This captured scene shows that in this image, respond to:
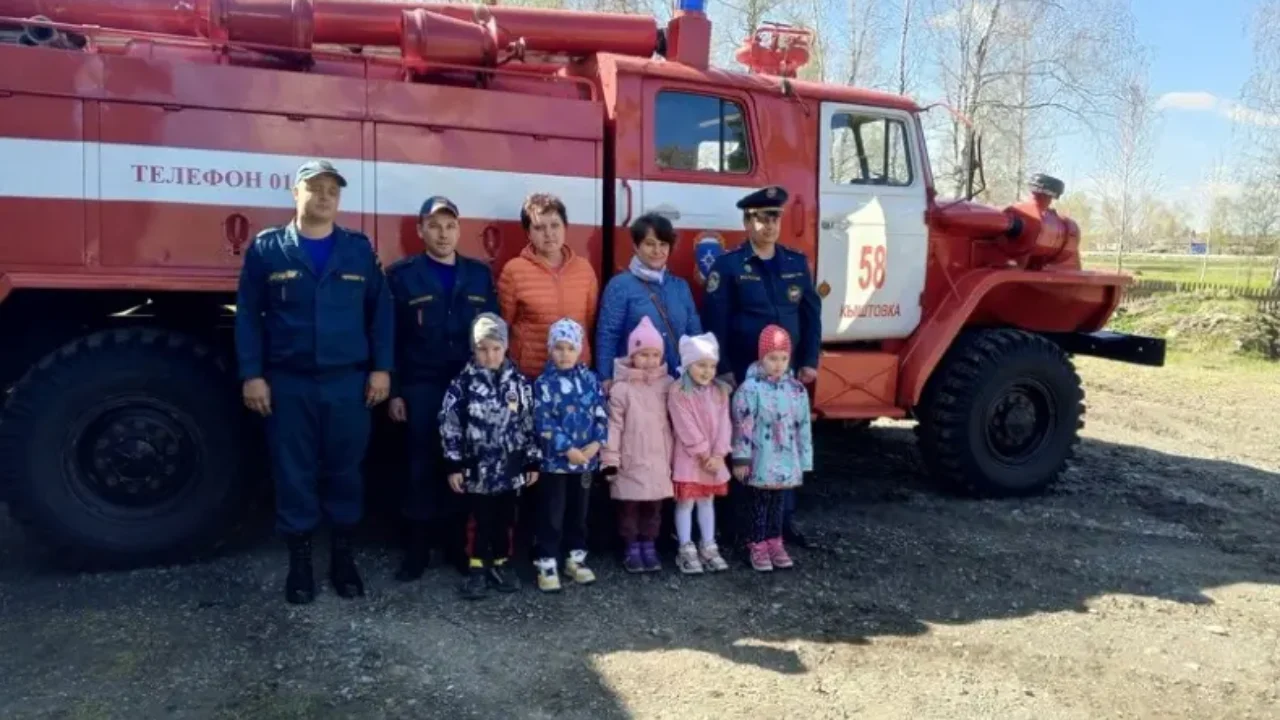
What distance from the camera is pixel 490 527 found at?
15.9 ft

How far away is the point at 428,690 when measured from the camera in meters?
3.81

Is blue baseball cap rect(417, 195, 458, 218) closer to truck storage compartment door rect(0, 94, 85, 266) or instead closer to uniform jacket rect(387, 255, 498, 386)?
uniform jacket rect(387, 255, 498, 386)

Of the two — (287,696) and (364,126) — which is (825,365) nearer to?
(364,126)

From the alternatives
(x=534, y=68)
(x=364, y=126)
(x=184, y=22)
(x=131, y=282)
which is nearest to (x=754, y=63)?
(x=534, y=68)

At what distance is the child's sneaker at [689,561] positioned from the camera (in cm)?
514

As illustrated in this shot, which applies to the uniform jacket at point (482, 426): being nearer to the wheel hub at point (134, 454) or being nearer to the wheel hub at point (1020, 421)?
the wheel hub at point (134, 454)

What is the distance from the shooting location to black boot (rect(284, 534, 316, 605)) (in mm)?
4578

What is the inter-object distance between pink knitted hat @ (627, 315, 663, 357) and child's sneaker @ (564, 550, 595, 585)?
101 cm

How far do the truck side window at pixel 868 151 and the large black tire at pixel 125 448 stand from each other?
3.72 meters

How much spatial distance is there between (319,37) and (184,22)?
25.3 inches

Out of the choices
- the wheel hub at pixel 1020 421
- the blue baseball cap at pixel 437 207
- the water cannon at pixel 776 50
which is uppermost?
the water cannon at pixel 776 50

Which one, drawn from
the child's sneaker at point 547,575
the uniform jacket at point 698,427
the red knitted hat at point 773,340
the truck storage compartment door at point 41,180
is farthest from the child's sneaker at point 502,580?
the truck storage compartment door at point 41,180

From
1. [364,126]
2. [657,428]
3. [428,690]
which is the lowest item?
[428,690]

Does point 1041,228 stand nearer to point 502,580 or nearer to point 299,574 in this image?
point 502,580
